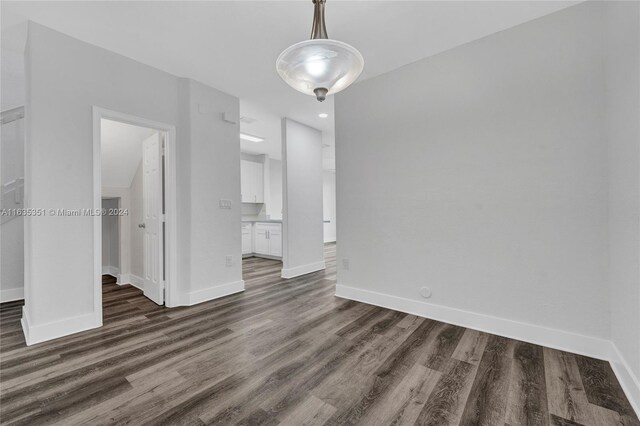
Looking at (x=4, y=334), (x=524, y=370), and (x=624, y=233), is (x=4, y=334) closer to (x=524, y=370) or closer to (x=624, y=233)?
(x=524, y=370)

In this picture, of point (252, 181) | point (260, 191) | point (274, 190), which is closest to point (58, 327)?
point (252, 181)

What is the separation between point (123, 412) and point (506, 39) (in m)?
3.86

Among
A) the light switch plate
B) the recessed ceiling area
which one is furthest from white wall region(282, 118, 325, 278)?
the recessed ceiling area

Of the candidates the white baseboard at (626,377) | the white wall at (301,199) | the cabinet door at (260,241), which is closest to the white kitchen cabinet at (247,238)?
the cabinet door at (260,241)

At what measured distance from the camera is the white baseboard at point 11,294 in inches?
135

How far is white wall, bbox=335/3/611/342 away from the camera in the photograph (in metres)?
2.07

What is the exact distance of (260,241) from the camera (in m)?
6.59

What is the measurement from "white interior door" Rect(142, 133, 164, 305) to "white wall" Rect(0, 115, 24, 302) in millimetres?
1643

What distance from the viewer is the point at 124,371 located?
1.88 meters

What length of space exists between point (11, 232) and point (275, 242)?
4065mm

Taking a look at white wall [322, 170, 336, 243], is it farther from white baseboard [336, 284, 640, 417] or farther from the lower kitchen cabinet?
white baseboard [336, 284, 640, 417]

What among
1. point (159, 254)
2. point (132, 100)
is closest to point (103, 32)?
point (132, 100)

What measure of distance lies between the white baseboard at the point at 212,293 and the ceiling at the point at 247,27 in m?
2.59

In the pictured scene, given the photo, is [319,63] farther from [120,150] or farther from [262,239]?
[262,239]
